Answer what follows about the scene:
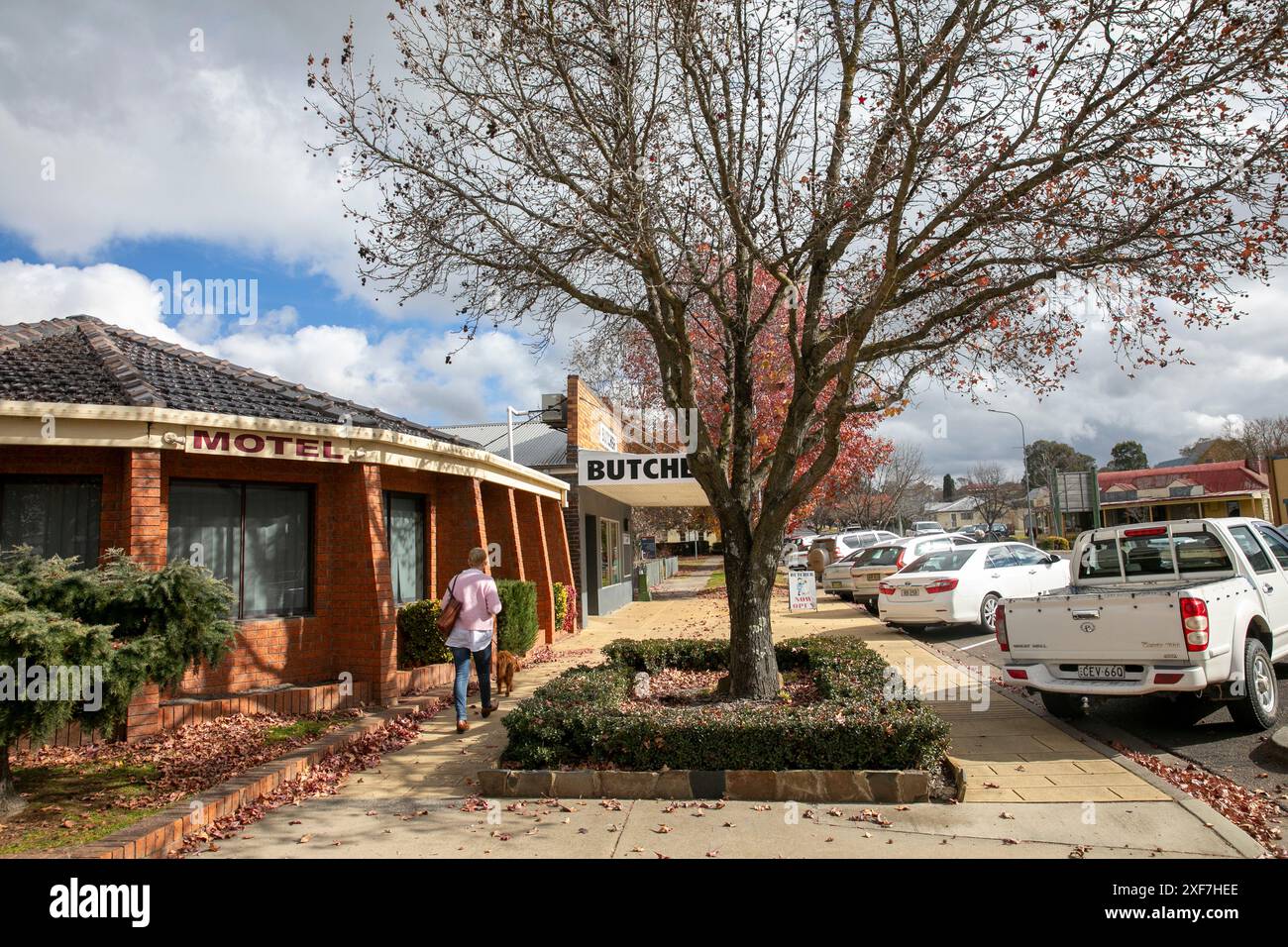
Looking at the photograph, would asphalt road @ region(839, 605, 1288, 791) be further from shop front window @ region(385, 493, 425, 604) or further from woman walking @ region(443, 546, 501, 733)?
shop front window @ region(385, 493, 425, 604)

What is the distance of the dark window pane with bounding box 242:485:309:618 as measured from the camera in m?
9.71

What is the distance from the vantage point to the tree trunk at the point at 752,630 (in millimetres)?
8125

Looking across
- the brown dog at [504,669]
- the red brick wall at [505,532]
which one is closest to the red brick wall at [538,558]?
the red brick wall at [505,532]

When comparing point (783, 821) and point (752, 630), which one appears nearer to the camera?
point (783, 821)

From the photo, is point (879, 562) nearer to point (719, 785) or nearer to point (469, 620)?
point (469, 620)

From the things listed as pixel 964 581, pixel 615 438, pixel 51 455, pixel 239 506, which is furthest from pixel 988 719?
pixel 615 438

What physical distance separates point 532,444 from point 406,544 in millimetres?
12202

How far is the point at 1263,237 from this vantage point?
23.6 ft

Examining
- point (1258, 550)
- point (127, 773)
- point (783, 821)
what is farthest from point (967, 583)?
point (127, 773)

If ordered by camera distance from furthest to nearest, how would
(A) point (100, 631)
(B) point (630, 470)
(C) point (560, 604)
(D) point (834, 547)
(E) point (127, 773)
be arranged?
(D) point (834, 547)
(B) point (630, 470)
(C) point (560, 604)
(E) point (127, 773)
(A) point (100, 631)

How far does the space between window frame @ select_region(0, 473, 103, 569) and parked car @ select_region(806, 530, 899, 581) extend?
2148 cm

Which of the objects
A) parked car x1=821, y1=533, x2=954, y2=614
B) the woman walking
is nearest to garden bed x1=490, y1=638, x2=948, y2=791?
the woman walking

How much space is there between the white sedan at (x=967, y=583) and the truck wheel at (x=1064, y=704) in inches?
238

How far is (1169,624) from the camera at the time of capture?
273 inches
